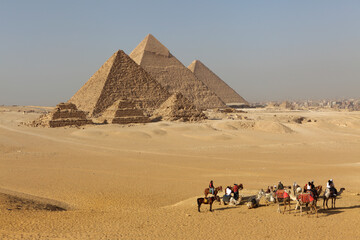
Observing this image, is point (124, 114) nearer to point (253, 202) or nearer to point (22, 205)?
point (22, 205)

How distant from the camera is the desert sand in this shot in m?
6.44

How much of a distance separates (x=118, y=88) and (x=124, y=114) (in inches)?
438

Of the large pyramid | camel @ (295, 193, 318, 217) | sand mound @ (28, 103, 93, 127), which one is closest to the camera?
camel @ (295, 193, 318, 217)

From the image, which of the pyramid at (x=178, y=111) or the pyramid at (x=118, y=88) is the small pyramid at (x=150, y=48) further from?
the pyramid at (x=178, y=111)

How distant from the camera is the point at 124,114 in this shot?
34250 millimetres

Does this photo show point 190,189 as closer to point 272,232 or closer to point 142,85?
point 272,232

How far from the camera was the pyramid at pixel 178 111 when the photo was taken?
3641 cm

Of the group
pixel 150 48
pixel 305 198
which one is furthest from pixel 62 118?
pixel 150 48

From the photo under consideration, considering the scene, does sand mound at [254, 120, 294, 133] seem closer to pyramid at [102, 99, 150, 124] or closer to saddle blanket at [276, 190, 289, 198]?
pyramid at [102, 99, 150, 124]

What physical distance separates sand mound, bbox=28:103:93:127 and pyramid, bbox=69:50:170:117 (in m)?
9.00

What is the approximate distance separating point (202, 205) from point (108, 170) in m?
6.52

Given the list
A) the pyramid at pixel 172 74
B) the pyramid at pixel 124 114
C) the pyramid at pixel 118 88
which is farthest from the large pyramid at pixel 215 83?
the pyramid at pixel 124 114

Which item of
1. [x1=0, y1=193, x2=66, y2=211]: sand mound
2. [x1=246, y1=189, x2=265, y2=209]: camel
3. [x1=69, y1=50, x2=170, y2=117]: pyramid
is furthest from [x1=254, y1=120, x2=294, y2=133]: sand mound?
[x1=0, y1=193, x2=66, y2=211]: sand mound

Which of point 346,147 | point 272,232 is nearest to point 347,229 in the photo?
point 272,232
